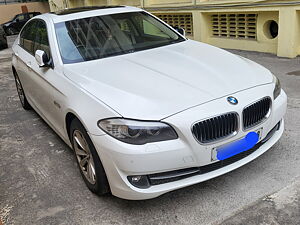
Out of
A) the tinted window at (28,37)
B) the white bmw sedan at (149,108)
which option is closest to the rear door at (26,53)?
the tinted window at (28,37)

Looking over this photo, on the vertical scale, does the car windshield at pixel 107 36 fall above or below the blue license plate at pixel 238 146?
above

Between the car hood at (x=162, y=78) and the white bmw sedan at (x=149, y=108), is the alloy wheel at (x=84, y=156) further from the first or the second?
the car hood at (x=162, y=78)

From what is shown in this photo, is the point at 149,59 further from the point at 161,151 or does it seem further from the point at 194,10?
the point at 194,10

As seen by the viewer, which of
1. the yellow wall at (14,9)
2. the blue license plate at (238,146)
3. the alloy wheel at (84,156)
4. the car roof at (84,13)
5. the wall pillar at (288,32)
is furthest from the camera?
the yellow wall at (14,9)

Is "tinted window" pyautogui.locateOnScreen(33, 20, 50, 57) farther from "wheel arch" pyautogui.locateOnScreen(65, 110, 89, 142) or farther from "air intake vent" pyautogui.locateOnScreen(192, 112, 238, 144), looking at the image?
"air intake vent" pyautogui.locateOnScreen(192, 112, 238, 144)

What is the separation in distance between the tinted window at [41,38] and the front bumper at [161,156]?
5.70ft

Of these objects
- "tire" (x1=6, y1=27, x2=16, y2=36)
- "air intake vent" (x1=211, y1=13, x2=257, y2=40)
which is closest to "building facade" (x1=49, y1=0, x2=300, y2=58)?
"air intake vent" (x1=211, y1=13, x2=257, y2=40)

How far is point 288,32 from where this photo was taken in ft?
22.4

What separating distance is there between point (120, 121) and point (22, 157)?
77.7 inches

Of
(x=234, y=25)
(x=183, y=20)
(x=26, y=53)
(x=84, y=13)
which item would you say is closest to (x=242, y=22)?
(x=234, y=25)

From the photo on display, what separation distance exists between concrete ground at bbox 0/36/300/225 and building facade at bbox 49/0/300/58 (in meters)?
3.56

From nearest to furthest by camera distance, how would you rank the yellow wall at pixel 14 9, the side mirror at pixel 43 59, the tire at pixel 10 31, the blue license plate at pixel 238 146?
the blue license plate at pixel 238 146, the side mirror at pixel 43 59, the tire at pixel 10 31, the yellow wall at pixel 14 9

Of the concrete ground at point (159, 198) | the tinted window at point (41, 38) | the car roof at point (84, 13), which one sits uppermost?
the car roof at point (84, 13)

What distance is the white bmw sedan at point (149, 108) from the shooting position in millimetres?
2453
